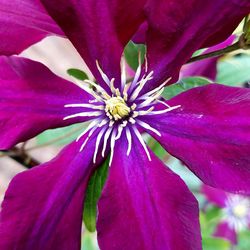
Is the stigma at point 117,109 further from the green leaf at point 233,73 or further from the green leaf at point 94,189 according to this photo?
the green leaf at point 233,73

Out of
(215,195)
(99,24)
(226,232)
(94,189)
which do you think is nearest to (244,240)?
(226,232)

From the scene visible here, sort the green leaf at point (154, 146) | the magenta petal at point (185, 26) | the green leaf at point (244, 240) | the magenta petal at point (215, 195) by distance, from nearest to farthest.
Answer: the magenta petal at point (185, 26)
the green leaf at point (154, 146)
the magenta petal at point (215, 195)
the green leaf at point (244, 240)

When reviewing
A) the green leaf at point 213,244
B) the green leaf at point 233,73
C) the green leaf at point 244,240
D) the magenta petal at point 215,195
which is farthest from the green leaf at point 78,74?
the green leaf at point 244,240

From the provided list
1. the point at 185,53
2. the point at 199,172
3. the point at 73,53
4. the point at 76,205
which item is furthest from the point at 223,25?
the point at 73,53

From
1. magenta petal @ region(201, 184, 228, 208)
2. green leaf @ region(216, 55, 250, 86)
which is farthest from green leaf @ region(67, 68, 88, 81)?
magenta petal @ region(201, 184, 228, 208)

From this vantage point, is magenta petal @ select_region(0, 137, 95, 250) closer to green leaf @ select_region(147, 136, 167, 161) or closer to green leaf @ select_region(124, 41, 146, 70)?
green leaf @ select_region(124, 41, 146, 70)

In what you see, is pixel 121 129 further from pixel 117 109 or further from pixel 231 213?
pixel 231 213
